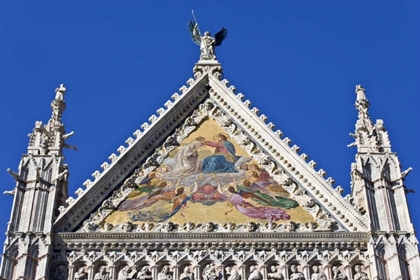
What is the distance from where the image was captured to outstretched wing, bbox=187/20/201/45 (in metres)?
20.8

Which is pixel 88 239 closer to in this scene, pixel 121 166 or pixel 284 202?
pixel 121 166

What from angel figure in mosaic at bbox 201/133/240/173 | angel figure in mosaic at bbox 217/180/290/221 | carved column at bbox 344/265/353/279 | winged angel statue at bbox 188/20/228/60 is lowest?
carved column at bbox 344/265/353/279

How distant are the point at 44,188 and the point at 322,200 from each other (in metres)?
4.31

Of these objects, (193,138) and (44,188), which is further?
(193,138)

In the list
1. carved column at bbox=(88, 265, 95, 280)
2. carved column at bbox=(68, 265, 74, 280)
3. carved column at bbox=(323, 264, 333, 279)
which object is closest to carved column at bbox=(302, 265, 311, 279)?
carved column at bbox=(323, 264, 333, 279)

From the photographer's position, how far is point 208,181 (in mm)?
17688

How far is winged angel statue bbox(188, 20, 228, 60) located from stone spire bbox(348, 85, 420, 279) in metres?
3.00

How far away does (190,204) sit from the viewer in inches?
678

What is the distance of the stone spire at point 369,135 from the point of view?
17.8 meters

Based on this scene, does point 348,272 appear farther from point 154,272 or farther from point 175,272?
point 154,272

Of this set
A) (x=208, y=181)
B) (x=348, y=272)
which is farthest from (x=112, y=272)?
(x=348, y=272)

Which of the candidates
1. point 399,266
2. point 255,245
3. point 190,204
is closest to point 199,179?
point 190,204

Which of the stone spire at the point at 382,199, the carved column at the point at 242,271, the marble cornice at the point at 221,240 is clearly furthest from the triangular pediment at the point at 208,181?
the carved column at the point at 242,271

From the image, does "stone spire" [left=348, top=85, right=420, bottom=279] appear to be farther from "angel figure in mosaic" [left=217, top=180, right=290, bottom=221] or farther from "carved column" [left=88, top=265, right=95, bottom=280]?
"carved column" [left=88, top=265, right=95, bottom=280]
